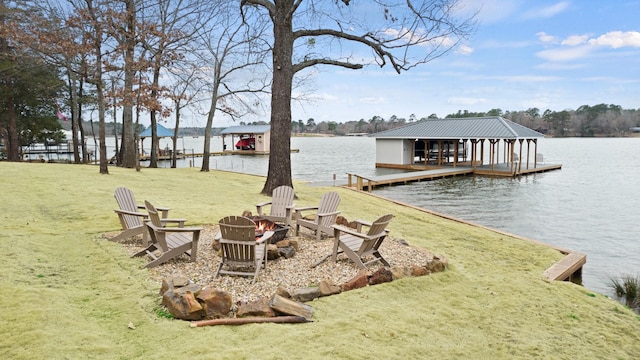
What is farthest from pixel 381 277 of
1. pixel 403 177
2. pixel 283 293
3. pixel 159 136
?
pixel 159 136

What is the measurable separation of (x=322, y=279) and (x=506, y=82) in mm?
39283

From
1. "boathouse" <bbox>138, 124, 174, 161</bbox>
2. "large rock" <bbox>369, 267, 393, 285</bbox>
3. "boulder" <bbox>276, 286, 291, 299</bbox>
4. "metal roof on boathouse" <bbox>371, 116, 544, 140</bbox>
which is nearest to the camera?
"boulder" <bbox>276, 286, 291, 299</bbox>

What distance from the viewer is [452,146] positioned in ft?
115

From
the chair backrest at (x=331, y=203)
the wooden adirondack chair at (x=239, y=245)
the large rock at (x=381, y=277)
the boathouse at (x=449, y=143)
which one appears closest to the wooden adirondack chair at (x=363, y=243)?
the large rock at (x=381, y=277)

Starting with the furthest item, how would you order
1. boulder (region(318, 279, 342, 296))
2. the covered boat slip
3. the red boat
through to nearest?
the red boat < the covered boat slip < boulder (region(318, 279, 342, 296))

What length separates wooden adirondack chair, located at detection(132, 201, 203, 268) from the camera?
5.31 metres

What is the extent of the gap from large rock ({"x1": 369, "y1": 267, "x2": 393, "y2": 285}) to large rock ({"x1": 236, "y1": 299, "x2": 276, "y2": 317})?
58.2 inches

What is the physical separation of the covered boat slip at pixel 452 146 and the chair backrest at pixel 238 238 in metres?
22.2

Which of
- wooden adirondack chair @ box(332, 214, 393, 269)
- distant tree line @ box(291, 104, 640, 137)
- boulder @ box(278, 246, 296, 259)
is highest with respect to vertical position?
distant tree line @ box(291, 104, 640, 137)

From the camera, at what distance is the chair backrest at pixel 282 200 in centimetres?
779

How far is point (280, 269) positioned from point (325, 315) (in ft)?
4.39

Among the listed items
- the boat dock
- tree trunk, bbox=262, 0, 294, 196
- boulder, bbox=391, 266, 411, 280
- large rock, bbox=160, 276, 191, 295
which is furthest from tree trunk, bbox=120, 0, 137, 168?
boulder, bbox=391, 266, 411, 280

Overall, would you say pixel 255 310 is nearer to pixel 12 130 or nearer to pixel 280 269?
pixel 280 269

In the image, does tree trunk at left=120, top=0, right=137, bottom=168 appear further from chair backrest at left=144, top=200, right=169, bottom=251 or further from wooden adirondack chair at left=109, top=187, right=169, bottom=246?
chair backrest at left=144, top=200, right=169, bottom=251
